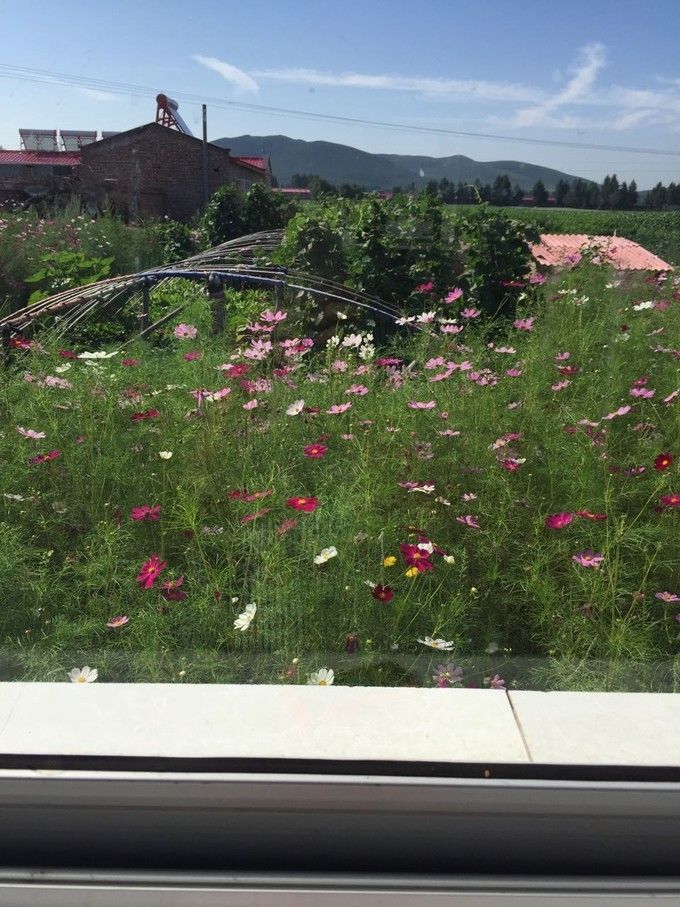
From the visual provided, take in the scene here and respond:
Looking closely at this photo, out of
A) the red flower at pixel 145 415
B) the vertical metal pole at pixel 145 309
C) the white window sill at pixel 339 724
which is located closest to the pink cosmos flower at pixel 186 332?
the vertical metal pole at pixel 145 309

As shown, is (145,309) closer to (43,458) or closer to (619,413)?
(43,458)

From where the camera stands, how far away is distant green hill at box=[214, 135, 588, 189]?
1.52 meters

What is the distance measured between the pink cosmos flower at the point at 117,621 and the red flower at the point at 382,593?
1.49 feet

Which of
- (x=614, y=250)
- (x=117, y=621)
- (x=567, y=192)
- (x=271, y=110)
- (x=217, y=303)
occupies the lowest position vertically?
(x=117, y=621)

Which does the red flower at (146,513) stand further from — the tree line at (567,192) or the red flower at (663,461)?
the red flower at (663,461)

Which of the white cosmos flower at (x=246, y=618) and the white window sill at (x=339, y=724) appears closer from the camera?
the white window sill at (x=339, y=724)

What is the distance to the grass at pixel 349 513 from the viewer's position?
4.81 feet

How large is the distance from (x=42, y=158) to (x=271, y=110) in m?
0.40

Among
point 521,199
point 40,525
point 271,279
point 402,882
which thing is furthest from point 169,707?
→ point 271,279

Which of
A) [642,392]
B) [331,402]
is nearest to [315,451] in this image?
[331,402]

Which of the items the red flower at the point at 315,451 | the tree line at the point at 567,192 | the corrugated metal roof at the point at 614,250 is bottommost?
the red flower at the point at 315,451

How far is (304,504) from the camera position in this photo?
182cm

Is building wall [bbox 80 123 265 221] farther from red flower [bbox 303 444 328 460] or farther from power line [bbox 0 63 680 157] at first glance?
red flower [bbox 303 444 328 460]

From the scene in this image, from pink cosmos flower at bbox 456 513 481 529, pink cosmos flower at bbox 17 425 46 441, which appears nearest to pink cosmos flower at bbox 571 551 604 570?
pink cosmos flower at bbox 456 513 481 529
